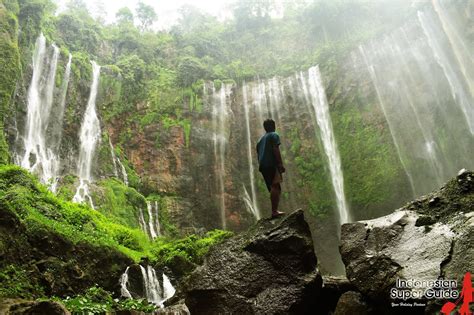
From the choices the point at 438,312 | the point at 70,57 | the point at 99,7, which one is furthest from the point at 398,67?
the point at 99,7

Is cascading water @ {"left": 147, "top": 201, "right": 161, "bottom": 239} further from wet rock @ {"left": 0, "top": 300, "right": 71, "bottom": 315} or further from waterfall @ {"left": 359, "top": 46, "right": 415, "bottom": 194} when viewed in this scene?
waterfall @ {"left": 359, "top": 46, "right": 415, "bottom": 194}

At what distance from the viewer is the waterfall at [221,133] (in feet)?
62.3

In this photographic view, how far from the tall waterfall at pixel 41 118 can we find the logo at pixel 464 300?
525 inches

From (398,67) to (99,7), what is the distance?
123 ft

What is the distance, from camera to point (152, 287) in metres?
10.6

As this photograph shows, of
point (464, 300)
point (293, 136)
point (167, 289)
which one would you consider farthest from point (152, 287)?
point (293, 136)

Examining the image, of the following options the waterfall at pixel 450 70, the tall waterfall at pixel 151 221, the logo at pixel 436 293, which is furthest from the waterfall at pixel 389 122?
the logo at pixel 436 293

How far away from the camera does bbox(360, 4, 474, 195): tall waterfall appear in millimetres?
17094

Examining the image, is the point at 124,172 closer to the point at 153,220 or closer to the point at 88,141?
the point at 88,141

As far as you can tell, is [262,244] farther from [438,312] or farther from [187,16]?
[187,16]

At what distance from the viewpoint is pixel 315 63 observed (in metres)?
22.4

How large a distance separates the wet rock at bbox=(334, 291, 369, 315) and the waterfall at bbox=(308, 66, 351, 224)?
1319cm

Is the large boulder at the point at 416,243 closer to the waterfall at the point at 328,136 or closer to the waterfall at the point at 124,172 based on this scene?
the waterfall at the point at 328,136

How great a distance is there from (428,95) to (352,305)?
15.9 m
